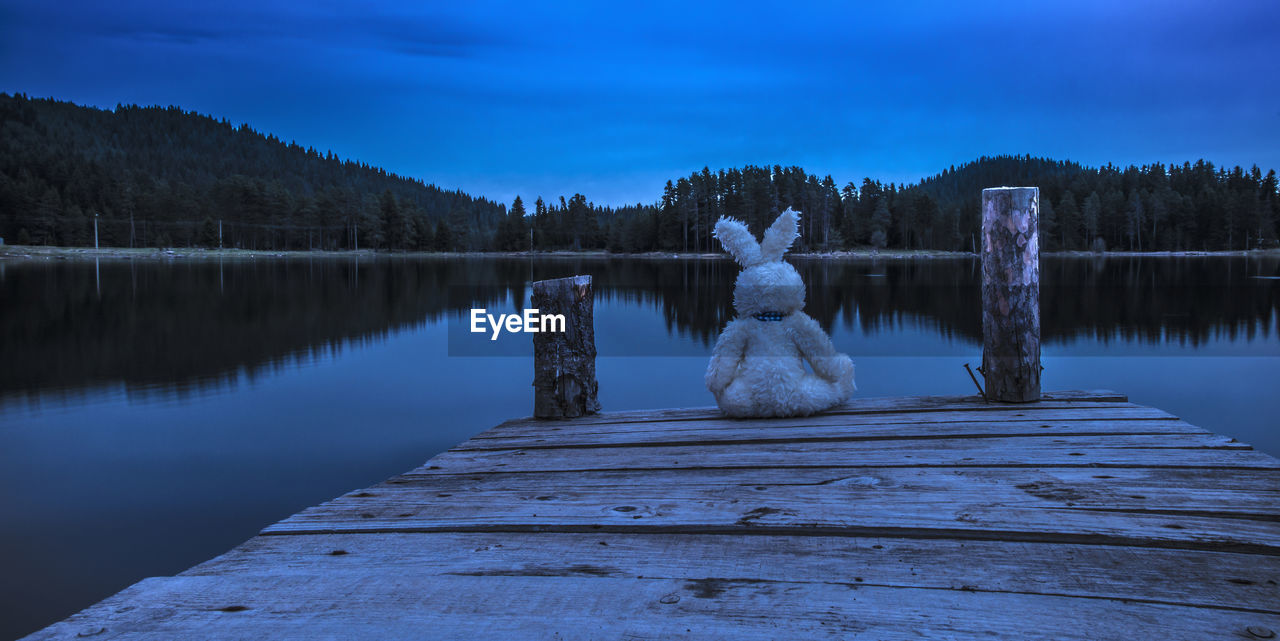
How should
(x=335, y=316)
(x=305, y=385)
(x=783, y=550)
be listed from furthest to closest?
(x=335, y=316), (x=305, y=385), (x=783, y=550)

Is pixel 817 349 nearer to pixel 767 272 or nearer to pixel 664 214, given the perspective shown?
pixel 767 272

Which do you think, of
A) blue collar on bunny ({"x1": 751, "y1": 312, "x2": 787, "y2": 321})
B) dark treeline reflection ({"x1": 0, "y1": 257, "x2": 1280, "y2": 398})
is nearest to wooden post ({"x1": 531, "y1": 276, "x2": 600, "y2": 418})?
blue collar on bunny ({"x1": 751, "y1": 312, "x2": 787, "y2": 321})

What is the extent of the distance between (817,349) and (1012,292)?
4.86ft

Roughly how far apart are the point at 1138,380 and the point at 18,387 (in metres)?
19.8

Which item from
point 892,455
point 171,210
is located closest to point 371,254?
→ point 171,210

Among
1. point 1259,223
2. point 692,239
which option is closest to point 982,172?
point 1259,223

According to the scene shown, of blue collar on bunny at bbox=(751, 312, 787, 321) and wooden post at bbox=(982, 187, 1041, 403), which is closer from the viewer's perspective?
wooden post at bbox=(982, 187, 1041, 403)

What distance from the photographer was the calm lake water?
22.1 feet

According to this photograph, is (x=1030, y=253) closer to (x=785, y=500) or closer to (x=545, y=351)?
(x=785, y=500)

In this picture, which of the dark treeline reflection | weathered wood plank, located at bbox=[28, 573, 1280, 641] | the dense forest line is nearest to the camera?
weathered wood plank, located at bbox=[28, 573, 1280, 641]

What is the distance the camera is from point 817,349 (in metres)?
5.25

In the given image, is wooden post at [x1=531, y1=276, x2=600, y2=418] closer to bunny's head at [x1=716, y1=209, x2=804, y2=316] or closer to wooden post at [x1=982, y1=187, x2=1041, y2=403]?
bunny's head at [x1=716, y1=209, x2=804, y2=316]

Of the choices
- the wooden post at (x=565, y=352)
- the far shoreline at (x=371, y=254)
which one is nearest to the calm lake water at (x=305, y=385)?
the wooden post at (x=565, y=352)

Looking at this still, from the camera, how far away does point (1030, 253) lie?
5.11m
